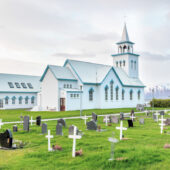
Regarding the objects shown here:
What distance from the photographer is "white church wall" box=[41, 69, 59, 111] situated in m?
41.9

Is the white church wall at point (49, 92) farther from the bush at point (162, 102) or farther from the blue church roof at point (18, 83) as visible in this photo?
the bush at point (162, 102)

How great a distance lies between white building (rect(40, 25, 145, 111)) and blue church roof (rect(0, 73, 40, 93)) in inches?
434

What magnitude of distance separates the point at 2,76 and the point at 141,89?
104 ft

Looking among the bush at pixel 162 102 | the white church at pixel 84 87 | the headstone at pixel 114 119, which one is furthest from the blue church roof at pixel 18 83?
the headstone at pixel 114 119

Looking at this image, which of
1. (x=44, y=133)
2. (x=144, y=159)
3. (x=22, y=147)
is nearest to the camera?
(x=144, y=159)

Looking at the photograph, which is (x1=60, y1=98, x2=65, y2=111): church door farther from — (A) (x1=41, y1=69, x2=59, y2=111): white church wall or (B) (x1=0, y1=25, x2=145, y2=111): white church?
(A) (x1=41, y1=69, x2=59, y2=111): white church wall

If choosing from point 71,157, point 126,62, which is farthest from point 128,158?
point 126,62

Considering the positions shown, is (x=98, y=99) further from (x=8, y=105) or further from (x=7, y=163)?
(x=7, y=163)

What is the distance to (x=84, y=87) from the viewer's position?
44.2 meters

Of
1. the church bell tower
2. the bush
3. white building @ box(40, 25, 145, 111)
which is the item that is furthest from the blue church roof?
the bush

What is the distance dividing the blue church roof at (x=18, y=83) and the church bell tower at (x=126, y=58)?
20.0 metres

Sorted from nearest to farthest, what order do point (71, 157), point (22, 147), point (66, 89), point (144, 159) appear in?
point (144, 159)
point (71, 157)
point (22, 147)
point (66, 89)

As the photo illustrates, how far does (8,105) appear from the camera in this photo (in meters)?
51.0

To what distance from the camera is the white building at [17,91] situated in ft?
166
